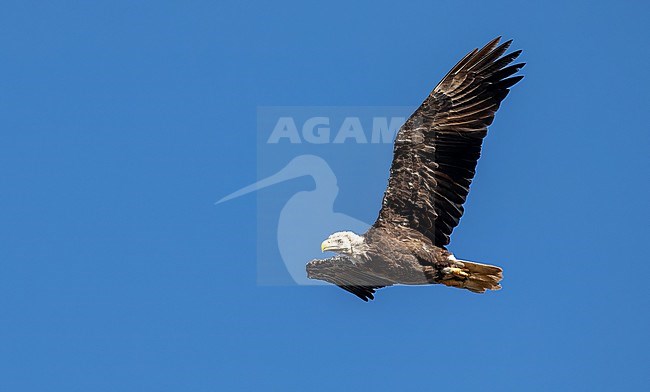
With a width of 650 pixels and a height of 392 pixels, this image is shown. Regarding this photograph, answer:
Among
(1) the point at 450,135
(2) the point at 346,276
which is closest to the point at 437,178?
(1) the point at 450,135

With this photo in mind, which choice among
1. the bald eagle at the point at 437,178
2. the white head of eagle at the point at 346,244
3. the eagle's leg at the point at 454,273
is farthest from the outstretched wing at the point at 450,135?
the eagle's leg at the point at 454,273

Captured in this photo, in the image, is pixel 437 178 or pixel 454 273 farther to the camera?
pixel 437 178

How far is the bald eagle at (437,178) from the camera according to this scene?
20.8m

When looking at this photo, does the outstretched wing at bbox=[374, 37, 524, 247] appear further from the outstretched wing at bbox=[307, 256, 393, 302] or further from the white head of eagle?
the outstretched wing at bbox=[307, 256, 393, 302]

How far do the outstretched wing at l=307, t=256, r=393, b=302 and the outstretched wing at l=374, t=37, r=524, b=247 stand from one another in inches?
39.2

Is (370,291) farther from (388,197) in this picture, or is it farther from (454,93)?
(454,93)

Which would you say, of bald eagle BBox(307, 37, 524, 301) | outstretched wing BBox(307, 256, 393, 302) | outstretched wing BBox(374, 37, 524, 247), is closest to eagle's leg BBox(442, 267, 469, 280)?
bald eagle BBox(307, 37, 524, 301)

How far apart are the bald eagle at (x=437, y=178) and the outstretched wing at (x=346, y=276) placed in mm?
318

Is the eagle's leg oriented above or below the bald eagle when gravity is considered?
below

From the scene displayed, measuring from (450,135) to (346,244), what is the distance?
7.43 feet

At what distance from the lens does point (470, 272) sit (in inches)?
814

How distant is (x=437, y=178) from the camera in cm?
2100

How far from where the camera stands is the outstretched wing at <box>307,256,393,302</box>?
21516 mm

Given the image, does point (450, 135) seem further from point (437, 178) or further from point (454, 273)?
point (454, 273)
